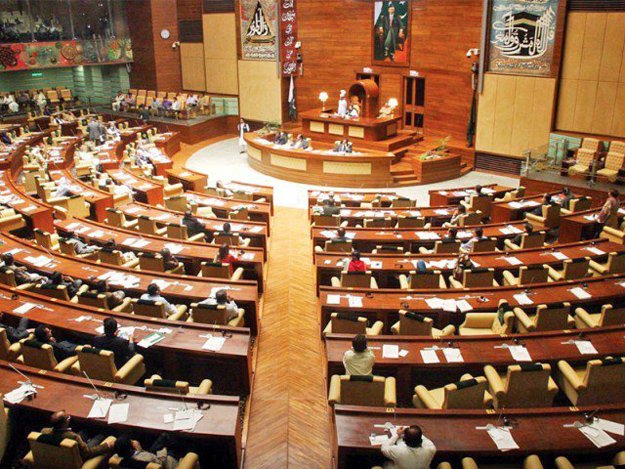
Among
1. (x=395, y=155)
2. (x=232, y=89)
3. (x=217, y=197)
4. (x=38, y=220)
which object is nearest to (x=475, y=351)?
(x=217, y=197)

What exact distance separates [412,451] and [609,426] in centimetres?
186

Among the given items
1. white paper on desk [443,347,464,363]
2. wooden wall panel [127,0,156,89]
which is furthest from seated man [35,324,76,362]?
wooden wall panel [127,0,156,89]

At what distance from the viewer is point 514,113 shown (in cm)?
1675

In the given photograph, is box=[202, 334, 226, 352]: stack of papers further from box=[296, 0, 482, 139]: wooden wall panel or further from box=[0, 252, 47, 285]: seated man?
box=[296, 0, 482, 139]: wooden wall panel

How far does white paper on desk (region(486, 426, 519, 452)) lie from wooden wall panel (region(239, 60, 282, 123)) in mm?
18910

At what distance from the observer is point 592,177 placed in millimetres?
13820

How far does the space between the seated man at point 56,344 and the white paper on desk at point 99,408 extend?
52.8 inches

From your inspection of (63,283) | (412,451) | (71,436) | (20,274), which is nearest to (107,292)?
(63,283)

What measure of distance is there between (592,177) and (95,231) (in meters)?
11.4

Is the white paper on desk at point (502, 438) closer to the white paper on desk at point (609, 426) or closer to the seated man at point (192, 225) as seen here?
the white paper on desk at point (609, 426)

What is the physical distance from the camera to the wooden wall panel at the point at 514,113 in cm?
1609

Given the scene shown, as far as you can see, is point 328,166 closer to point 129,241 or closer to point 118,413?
point 129,241

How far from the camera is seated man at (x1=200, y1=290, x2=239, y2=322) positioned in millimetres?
7156

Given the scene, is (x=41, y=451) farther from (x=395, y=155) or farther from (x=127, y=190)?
(x=395, y=155)
